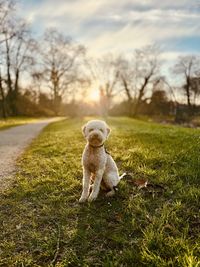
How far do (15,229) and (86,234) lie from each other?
0.99 m

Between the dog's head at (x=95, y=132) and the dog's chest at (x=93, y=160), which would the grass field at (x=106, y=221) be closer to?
the dog's chest at (x=93, y=160)

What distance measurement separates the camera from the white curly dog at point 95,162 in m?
5.24

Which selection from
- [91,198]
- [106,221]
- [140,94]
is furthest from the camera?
[140,94]

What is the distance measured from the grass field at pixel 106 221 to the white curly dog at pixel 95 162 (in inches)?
8.2

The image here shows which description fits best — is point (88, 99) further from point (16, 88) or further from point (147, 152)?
point (147, 152)

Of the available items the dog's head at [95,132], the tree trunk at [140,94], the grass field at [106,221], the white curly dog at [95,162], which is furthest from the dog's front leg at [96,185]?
the tree trunk at [140,94]

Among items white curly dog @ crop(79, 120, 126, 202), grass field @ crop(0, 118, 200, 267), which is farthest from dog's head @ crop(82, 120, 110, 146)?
grass field @ crop(0, 118, 200, 267)

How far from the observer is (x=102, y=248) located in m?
4.01

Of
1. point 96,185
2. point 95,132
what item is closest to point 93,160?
point 96,185

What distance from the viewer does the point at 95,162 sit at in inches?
215

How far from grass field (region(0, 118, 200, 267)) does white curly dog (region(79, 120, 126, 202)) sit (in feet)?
0.68

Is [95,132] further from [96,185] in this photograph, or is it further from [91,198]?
[91,198]

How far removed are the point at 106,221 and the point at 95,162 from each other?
106 centimetres

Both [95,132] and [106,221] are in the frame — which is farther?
[95,132]
